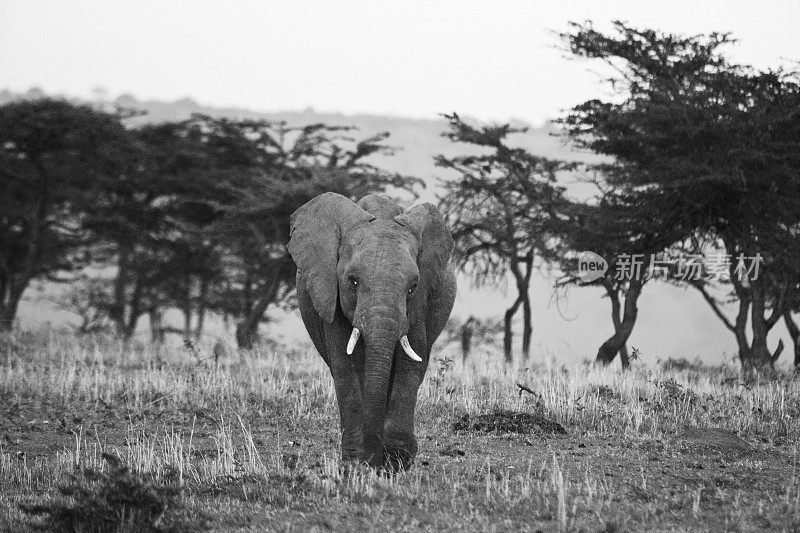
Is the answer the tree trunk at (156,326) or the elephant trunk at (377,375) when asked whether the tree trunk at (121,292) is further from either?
the elephant trunk at (377,375)

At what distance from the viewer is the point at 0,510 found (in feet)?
27.8

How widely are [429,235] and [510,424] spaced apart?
313cm

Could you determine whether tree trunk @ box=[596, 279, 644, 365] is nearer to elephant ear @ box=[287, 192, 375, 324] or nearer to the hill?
elephant ear @ box=[287, 192, 375, 324]

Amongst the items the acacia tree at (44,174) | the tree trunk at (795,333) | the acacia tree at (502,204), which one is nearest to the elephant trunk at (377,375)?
the acacia tree at (502,204)

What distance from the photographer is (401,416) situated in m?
9.55

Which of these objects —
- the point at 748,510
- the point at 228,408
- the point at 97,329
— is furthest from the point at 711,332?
the point at 748,510

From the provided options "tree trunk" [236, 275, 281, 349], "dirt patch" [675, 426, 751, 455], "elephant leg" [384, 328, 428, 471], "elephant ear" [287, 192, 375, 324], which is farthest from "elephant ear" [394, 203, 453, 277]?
"tree trunk" [236, 275, 281, 349]

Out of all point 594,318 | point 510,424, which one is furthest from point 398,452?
point 594,318

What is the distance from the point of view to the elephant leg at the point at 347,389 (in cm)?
969

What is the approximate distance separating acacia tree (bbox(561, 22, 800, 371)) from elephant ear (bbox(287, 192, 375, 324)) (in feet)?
37.3

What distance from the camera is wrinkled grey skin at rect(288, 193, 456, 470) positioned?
925cm

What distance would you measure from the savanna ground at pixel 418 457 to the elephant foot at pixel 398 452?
139mm

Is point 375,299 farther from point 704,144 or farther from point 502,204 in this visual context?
point 502,204

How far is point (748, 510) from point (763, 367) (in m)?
13.3
